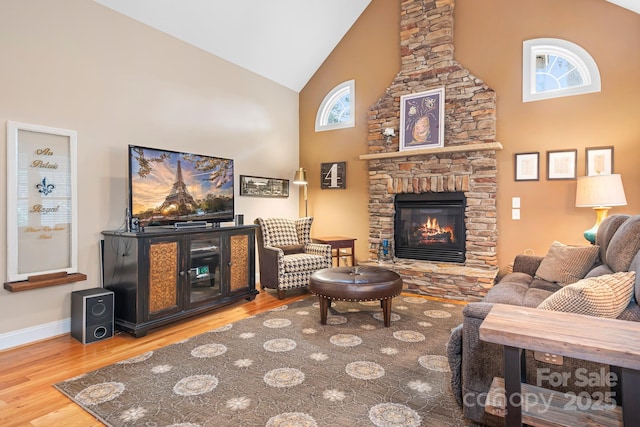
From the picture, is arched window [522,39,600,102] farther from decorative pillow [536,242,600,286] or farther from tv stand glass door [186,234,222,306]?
tv stand glass door [186,234,222,306]

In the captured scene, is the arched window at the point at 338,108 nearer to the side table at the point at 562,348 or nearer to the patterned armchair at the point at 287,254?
the patterned armchair at the point at 287,254

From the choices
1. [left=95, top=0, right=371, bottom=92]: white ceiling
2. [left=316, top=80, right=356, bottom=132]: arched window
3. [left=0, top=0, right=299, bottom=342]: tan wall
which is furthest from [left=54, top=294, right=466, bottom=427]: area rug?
[left=316, top=80, right=356, bottom=132]: arched window

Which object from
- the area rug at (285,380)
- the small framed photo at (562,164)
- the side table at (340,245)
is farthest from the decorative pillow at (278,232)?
the small framed photo at (562,164)

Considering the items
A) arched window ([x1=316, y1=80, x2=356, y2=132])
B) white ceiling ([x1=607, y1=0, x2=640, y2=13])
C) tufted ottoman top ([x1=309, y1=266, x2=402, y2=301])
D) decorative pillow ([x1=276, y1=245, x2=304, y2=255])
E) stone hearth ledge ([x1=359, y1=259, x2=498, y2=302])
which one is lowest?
stone hearth ledge ([x1=359, y1=259, x2=498, y2=302])

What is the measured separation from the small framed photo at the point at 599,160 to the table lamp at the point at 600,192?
515mm

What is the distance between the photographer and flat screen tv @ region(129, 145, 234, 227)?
11.3ft

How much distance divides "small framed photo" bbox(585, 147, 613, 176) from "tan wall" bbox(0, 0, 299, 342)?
14.4 ft

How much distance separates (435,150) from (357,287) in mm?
2543

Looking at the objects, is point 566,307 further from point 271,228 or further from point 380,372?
point 271,228

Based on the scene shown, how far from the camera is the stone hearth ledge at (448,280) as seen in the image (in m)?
4.33

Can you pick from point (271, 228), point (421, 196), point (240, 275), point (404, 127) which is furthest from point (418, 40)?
point (240, 275)

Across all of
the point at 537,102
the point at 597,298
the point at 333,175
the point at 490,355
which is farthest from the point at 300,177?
the point at 597,298

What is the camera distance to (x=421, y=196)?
511 cm

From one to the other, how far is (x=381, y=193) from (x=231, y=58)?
2.88 metres
